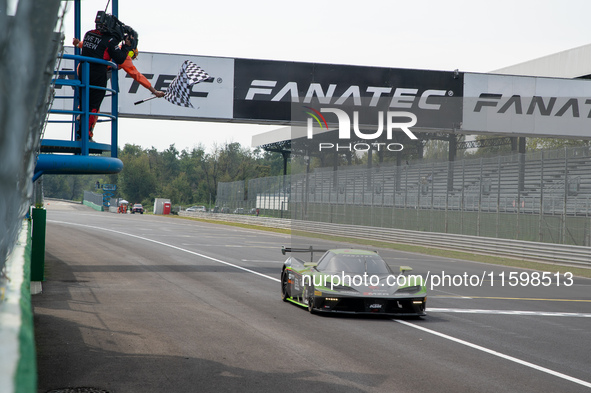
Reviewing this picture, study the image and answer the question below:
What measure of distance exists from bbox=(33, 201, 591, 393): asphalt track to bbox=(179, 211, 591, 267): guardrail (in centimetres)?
728

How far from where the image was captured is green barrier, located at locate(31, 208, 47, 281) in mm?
14953

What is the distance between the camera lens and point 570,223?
25578 millimetres

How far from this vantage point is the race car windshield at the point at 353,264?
41.9ft

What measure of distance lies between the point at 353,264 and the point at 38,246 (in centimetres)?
723

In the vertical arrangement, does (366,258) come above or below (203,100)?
below

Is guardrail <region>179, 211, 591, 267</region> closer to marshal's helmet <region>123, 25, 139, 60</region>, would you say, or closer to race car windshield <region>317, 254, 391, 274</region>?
race car windshield <region>317, 254, 391, 274</region>

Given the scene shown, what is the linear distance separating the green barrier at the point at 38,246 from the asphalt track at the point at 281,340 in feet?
1.46

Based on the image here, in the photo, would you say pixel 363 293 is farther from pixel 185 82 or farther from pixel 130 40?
pixel 185 82

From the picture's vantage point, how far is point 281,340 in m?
9.44

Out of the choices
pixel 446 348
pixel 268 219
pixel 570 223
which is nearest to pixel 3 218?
pixel 446 348

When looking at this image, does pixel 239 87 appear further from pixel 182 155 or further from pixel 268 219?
pixel 182 155

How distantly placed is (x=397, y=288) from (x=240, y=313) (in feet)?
9.42

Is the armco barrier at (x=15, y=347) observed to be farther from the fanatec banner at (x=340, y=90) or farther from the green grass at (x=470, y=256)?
the green grass at (x=470, y=256)

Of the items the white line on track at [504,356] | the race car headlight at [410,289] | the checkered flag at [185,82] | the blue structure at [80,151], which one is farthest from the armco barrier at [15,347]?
the checkered flag at [185,82]
